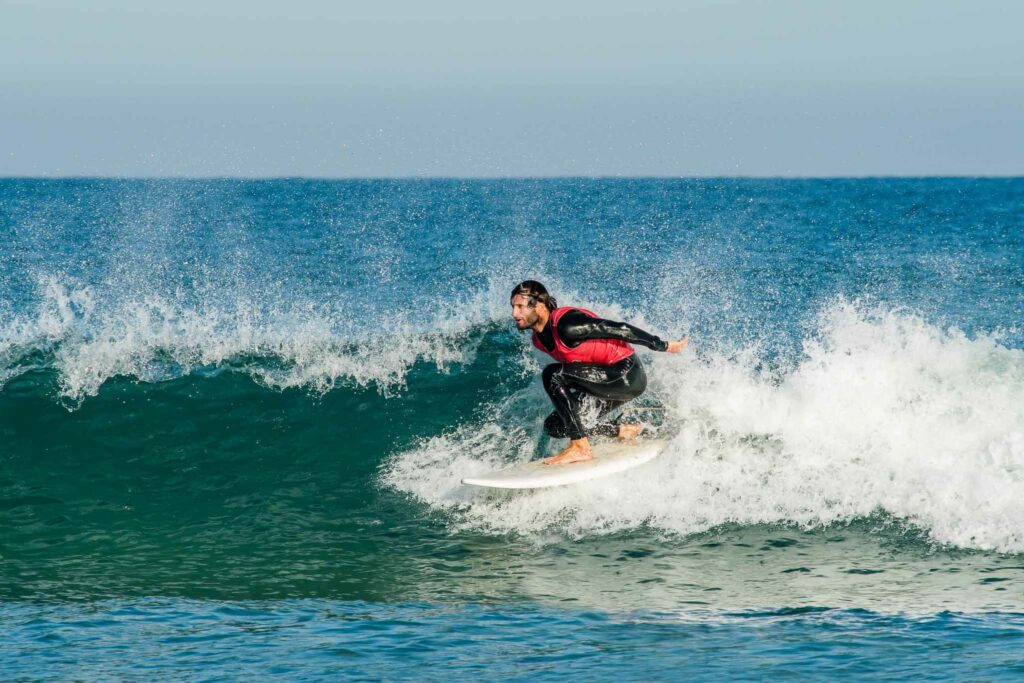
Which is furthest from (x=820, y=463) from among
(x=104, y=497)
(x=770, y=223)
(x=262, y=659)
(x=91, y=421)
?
(x=770, y=223)

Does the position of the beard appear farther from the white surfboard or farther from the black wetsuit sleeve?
the white surfboard

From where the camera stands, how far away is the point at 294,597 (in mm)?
7371

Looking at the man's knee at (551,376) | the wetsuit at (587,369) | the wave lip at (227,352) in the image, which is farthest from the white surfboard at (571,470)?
the wave lip at (227,352)

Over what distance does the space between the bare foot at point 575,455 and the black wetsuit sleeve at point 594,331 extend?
801 millimetres

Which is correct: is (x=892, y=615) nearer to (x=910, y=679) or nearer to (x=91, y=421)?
(x=910, y=679)

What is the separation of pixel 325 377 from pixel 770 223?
103 feet

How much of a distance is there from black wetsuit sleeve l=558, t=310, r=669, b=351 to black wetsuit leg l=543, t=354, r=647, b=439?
0.28 m

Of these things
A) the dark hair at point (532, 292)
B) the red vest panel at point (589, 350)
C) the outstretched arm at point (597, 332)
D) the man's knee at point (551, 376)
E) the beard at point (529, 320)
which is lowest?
the man's knee at point (551, 376)

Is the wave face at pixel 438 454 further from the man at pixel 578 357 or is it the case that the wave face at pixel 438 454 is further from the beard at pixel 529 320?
the beard at pixel 529 320

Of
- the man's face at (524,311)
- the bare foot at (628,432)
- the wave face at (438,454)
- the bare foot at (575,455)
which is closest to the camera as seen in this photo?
the wave face at (438,454)

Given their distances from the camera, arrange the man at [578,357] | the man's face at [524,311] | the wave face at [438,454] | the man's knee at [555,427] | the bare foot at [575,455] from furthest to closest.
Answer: the man's knee at [555,427], the bare foot at [575,455], the man at [578,357], the man's face at [524,311], the wave face at [438,454]

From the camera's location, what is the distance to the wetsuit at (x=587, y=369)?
28.4 ft

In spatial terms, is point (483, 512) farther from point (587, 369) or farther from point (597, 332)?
point (597, 332)

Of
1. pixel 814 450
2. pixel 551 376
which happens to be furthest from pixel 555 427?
pixel 814 450
